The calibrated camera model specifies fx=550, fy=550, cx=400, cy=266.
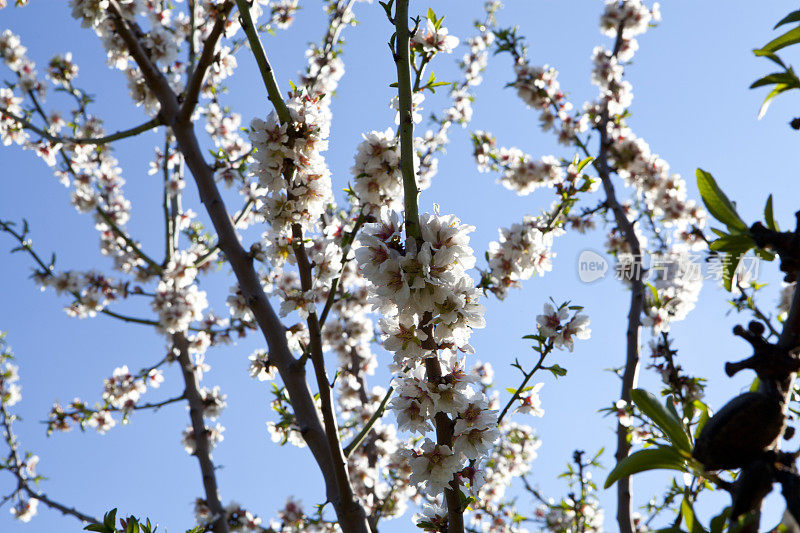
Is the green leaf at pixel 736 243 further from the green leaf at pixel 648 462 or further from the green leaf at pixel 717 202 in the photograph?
the green leaf at pixel 648 462

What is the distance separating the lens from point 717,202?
2.87 feet

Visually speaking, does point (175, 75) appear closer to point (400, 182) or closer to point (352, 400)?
point (352, 400)

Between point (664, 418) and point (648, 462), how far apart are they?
7cm

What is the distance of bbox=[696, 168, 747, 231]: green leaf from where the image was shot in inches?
33.7

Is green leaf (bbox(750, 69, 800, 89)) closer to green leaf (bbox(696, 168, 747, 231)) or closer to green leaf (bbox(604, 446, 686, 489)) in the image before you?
green leaf (bbox(696, 168, 747, 231))

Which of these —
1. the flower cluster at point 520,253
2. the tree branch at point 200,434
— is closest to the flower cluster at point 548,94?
the flower cluster at point 520,253

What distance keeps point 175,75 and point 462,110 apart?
3.10 metres

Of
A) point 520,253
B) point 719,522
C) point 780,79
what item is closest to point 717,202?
point 780,79

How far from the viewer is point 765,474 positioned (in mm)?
619

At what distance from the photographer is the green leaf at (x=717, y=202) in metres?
0.86

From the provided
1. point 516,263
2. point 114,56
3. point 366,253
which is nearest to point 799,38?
point 366,253

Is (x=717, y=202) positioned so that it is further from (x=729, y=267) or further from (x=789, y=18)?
(x=789, y=18)

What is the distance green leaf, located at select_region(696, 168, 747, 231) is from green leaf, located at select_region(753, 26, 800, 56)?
0.20 m

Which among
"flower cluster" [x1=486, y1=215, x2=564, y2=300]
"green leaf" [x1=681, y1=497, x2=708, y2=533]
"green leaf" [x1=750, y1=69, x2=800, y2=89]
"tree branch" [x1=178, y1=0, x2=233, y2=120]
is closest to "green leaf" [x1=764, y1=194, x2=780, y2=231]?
"green leaf" [x1=750, y1=69, x2=800, y2=89]
